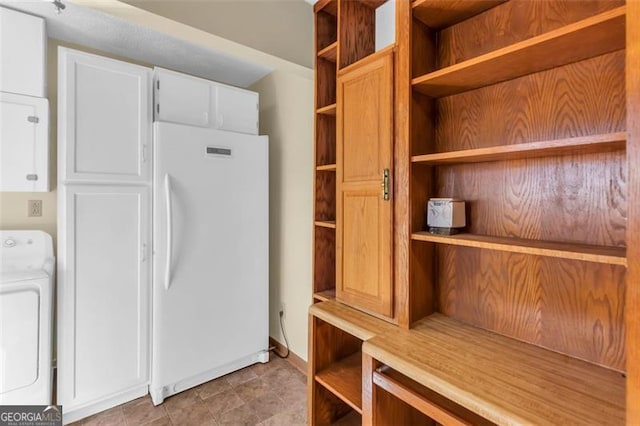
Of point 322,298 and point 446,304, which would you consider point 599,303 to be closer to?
point 446,304

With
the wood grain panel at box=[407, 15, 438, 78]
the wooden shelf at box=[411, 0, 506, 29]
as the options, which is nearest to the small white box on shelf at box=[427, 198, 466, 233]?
the wood grain panel at box=[407, 15, 438, 78]

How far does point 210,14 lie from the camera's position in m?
1.48

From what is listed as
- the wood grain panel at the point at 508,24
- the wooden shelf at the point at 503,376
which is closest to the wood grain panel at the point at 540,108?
the wood grain panel at the point at 508,24

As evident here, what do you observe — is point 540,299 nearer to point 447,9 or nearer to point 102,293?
point 447,9

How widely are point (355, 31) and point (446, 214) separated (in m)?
1.09

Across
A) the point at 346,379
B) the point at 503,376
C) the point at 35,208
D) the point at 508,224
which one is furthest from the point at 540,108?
the point at 35,208

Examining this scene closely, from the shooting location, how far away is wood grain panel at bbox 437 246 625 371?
37.4 inches

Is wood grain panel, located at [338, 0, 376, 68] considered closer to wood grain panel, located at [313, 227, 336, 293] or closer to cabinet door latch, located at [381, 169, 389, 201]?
cabinet door latch, located at [381, 169, 389, 201]

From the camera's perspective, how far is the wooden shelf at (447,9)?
1.19 m

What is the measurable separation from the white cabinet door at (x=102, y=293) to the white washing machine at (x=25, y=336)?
0.21ft

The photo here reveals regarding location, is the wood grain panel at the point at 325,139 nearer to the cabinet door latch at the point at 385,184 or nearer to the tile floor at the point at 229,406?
the cabinet door latch at the point at 385,184

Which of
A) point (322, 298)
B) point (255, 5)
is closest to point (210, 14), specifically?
point (255, 5)

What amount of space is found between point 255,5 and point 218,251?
1567 mm

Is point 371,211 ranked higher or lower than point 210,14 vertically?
lower
